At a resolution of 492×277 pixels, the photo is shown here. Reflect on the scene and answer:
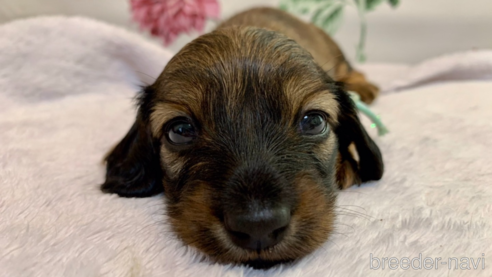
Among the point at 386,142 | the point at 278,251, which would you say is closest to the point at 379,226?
the point at 278,251

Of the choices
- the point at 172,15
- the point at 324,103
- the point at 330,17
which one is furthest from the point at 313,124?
the point at 330,17

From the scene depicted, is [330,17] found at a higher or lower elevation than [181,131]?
lower

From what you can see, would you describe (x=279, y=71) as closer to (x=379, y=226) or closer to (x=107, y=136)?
(x=379, y=226)

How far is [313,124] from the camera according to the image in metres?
1.45

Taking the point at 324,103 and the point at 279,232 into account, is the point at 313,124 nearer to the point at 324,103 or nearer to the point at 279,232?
the point at 324,103

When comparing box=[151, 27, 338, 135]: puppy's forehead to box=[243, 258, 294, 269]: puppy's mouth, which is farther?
box=[151, 27, 338, 135]: puppy's forehead

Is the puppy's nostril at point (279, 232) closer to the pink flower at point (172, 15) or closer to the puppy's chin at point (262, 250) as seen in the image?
the puppy's chin at point (262, 250)

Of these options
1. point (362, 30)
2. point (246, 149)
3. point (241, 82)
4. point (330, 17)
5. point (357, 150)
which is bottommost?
point (362, 30)

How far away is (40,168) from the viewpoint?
5.43 ft

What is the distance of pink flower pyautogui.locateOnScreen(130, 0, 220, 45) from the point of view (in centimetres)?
327

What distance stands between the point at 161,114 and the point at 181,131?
0.36 ft

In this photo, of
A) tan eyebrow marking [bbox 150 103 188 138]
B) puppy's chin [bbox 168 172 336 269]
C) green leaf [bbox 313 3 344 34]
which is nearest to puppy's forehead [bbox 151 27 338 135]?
tan eyebrow marking [bbox 150 103 188 138]

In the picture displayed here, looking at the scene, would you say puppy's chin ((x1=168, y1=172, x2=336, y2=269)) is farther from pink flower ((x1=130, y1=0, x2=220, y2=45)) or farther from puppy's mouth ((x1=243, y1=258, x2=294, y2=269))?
pink flower ((x1=130, y1=0, x2=220, y2=45))

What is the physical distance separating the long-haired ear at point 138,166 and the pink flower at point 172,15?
1.82 metres
